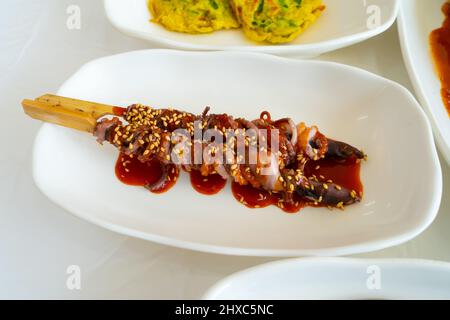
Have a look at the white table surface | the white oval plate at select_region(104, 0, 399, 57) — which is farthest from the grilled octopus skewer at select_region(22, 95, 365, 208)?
the white oval plate at select_region(104, 0, 399, 57)

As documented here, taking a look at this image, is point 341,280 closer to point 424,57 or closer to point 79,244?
point 79,244

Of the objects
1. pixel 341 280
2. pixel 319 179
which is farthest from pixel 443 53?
pixel 341 280

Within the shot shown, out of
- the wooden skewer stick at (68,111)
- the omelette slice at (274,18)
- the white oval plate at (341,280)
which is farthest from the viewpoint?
the omelette slice at (274,18)

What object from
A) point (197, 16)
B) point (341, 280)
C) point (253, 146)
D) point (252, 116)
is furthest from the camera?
point (197, 16)

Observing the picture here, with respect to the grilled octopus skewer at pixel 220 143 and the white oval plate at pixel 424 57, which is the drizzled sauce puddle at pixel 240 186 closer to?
the grilled octopus skewer at pixel 220 143

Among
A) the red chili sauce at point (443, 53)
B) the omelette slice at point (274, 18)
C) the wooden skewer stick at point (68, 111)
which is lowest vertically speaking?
the wooden skewer stick at point (68, 111)

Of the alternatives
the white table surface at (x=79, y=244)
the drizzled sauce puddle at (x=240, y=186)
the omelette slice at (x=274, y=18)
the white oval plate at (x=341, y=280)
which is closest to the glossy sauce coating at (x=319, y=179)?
the drizzled sauce puddle at (x=240, y=186)
